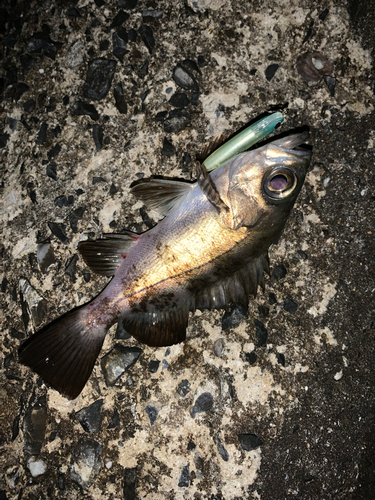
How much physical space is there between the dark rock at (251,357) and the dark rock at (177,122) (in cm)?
176

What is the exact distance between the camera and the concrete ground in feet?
8.56

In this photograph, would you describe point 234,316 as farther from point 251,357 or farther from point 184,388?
point 184,388

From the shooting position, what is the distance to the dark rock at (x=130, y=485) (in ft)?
8.53

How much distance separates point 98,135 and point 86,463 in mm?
2431

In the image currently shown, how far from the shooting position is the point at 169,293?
235cm

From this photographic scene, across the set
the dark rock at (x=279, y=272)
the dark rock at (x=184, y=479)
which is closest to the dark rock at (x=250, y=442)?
the dark rock at (x=184, y=479)

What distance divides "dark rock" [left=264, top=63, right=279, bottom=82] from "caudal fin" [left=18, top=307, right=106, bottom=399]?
86.1 inches

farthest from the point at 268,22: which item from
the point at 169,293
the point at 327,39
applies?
the point at 169,293

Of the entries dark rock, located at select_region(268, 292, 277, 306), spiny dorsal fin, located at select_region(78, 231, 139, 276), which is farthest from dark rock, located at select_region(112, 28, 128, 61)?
dark rock, located at select_region(268, 292, 277, 306)

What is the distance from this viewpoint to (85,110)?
9.52ft

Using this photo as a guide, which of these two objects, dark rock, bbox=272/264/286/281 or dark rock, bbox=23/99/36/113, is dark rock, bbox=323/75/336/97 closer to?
dark rock, bbox=272/264/286/281

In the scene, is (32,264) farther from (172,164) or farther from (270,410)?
(270,410)

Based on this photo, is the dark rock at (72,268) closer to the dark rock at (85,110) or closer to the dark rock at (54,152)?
→ the dark rock at (54,152)

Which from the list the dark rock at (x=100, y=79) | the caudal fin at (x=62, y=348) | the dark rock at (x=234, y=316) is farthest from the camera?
the dark rock at (x=100, y=79)
